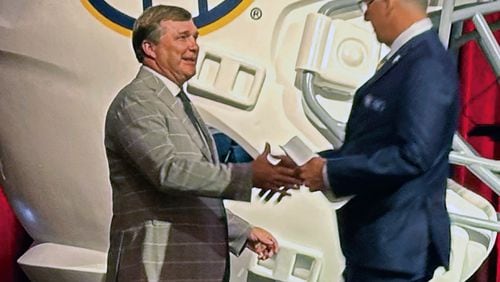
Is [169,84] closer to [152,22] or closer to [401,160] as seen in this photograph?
[152,22]

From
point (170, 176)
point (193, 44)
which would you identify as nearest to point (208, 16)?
point (193, 44)

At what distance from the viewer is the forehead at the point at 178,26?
2.42 ft

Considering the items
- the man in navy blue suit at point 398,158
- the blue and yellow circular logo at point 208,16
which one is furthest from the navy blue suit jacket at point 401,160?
the blue and yellow circular logo at point 208,16

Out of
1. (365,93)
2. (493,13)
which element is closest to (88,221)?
(365,93)

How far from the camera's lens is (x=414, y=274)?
0.71 m

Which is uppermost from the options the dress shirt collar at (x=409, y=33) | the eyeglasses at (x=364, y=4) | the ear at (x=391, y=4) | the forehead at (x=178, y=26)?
the ear at (x=391, y=4)

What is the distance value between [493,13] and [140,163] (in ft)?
0.97

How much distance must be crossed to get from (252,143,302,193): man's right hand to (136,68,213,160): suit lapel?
1.5 inches

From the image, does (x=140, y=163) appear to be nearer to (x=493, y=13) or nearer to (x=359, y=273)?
(x=359, y=273)

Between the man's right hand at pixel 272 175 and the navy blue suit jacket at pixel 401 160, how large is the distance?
28 millimetres

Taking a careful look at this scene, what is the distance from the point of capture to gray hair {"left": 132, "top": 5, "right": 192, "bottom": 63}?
740 millimetres

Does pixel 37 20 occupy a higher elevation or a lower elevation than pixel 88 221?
higher

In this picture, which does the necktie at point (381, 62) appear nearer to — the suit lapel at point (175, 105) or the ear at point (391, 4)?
the ear at point (391, 4)

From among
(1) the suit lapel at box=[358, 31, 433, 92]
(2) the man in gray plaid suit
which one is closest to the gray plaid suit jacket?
(2) the man in gray plaid suit
